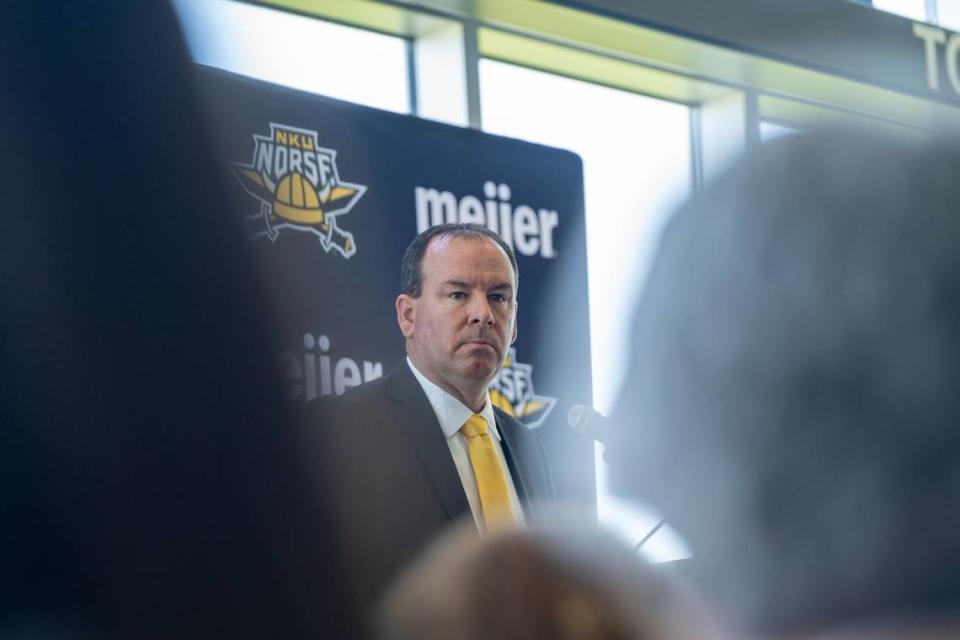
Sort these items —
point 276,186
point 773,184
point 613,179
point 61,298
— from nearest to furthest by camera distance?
point 61,298, point 773,184, point 276,186, point 613,179

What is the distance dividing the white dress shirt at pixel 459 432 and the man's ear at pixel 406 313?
7cm

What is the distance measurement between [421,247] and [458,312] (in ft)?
0.61

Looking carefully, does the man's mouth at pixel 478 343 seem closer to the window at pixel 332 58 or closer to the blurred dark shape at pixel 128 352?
the window at pixel 332 58

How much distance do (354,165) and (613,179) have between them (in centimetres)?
246

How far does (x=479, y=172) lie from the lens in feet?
12.1

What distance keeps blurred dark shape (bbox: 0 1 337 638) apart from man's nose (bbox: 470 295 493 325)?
119 inches

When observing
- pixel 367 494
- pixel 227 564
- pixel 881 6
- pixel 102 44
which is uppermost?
pixel 881 6

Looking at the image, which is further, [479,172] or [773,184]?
[479,172]

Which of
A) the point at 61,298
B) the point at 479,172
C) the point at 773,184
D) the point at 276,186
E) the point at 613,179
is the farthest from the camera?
the point at 613,179

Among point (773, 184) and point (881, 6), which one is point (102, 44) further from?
point (881, 6)

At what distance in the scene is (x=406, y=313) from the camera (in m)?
3.34

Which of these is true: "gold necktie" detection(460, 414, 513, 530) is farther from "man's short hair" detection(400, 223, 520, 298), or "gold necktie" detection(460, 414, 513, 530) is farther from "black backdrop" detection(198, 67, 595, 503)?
"man's short hair" detection(400, 223, 520, 298)

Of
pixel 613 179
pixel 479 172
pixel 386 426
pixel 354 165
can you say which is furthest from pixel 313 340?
pixel 613 179

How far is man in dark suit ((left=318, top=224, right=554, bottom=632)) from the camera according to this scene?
3123mm
